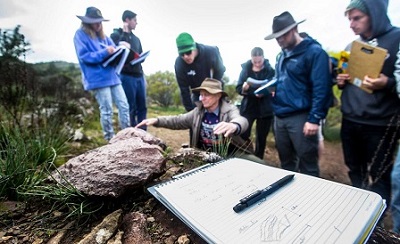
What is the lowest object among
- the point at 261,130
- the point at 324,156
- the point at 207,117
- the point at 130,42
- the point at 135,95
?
the point at 324,156

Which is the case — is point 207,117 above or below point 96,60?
below

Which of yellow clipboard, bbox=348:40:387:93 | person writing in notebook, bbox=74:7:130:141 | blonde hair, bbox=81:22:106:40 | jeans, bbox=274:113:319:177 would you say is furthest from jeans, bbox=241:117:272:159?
blonde hair, bbox=81:22:106:40

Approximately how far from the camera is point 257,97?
11.8ft

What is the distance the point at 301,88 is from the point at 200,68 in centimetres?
159

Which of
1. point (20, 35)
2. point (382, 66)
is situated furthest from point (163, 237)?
point (20, 35)

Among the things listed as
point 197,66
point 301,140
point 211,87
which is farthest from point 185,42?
point 301,140

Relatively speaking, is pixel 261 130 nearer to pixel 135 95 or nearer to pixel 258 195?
pixel 135 95

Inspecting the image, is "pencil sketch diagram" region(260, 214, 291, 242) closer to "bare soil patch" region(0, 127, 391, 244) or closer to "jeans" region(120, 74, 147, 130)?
"bare soil patch" region(0, 127, 391, 244)

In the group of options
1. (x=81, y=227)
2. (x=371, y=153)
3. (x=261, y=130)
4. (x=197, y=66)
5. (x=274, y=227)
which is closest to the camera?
(x=274, y=227)

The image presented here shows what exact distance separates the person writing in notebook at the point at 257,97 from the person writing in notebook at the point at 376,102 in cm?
145

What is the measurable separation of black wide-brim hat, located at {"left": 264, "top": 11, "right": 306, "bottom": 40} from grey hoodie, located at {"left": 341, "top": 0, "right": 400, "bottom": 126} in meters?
0.70

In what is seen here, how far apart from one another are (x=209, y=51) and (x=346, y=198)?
10.2 feet

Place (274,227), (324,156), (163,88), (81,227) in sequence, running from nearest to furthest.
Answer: (274,227) → (81,227) → (324,156) → (163,88)

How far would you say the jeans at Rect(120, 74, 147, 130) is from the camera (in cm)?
377
